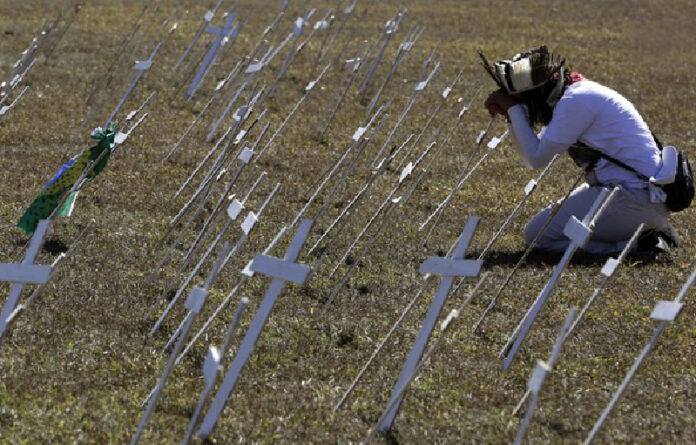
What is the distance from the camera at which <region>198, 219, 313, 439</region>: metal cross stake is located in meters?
4.25

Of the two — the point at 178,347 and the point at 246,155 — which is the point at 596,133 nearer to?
the point at 246,155

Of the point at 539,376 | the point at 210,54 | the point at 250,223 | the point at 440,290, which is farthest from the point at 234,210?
the point at 210,54

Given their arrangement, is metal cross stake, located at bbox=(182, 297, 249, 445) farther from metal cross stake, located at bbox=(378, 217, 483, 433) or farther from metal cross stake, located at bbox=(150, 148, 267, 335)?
metal cross stake, located at bbox=(150, 148, 267, 335)

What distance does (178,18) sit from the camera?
61.9 ft

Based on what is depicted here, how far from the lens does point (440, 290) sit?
4.65m

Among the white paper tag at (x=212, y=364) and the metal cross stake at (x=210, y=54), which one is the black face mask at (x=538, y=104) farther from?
the metal cross stake at (x=210, y=54)

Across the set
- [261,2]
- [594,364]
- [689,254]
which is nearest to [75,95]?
[689,254]

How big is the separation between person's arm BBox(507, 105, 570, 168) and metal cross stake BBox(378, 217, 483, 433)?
2.51 m

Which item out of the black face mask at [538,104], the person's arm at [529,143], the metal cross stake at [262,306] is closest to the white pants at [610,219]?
the person's arm at [529,143]

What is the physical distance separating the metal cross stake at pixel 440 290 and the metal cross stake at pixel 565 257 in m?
0.64

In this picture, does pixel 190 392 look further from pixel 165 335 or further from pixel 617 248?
pixel 617 248

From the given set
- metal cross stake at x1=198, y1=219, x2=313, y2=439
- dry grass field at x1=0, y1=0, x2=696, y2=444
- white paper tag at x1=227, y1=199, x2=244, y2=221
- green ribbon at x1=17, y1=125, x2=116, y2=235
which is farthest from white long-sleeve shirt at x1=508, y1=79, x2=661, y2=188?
metal cross stake at x1=198, y1=219, x2=313, y2=439

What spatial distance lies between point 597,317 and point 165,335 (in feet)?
7.90

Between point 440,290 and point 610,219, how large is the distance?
9.44ft
